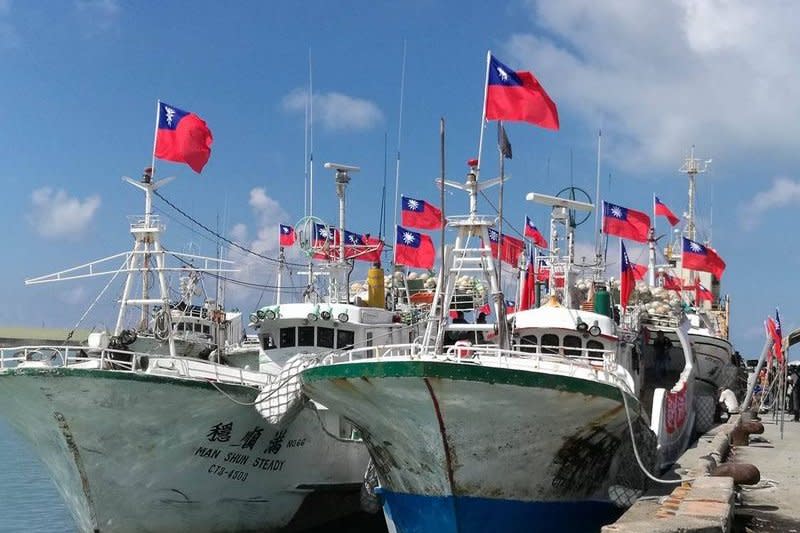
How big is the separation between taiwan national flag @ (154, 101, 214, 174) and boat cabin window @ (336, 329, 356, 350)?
4.51 m

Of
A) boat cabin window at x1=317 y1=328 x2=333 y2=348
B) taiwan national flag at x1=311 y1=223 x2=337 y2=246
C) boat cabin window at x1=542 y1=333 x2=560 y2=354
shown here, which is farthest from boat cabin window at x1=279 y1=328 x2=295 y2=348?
boat cabin window at x1=542 y1=333 x2=560 y2=354

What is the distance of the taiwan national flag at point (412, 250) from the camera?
2772 cm

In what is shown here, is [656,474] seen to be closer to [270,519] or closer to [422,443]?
[422,443]

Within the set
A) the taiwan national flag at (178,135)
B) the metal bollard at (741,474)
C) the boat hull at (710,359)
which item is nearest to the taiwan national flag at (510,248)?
the boat hull at (710,359)

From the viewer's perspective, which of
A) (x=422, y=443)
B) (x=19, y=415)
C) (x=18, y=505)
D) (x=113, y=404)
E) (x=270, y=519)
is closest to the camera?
(x=422, y=443)

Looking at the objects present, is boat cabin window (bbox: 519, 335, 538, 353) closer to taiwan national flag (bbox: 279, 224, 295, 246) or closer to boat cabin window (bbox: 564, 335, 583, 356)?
boat cabin window (bbox: 564, 335, 583, 356)

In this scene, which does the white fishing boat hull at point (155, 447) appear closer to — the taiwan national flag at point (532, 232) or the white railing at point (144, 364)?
the white railing at point (144, 364)

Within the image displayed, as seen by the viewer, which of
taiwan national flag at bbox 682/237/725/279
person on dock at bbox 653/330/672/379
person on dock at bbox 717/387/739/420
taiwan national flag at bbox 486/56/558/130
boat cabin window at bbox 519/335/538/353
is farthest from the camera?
→ taiwan national flag at bbox 682/237/725/279

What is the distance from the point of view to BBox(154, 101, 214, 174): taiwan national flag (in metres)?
18.9

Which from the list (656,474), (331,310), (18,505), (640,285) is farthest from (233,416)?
(640,285)

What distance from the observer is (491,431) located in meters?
13.5

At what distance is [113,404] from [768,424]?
64.1 feet

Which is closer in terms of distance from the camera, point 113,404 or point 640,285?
point 113,404

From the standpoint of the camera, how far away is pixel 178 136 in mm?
18953
